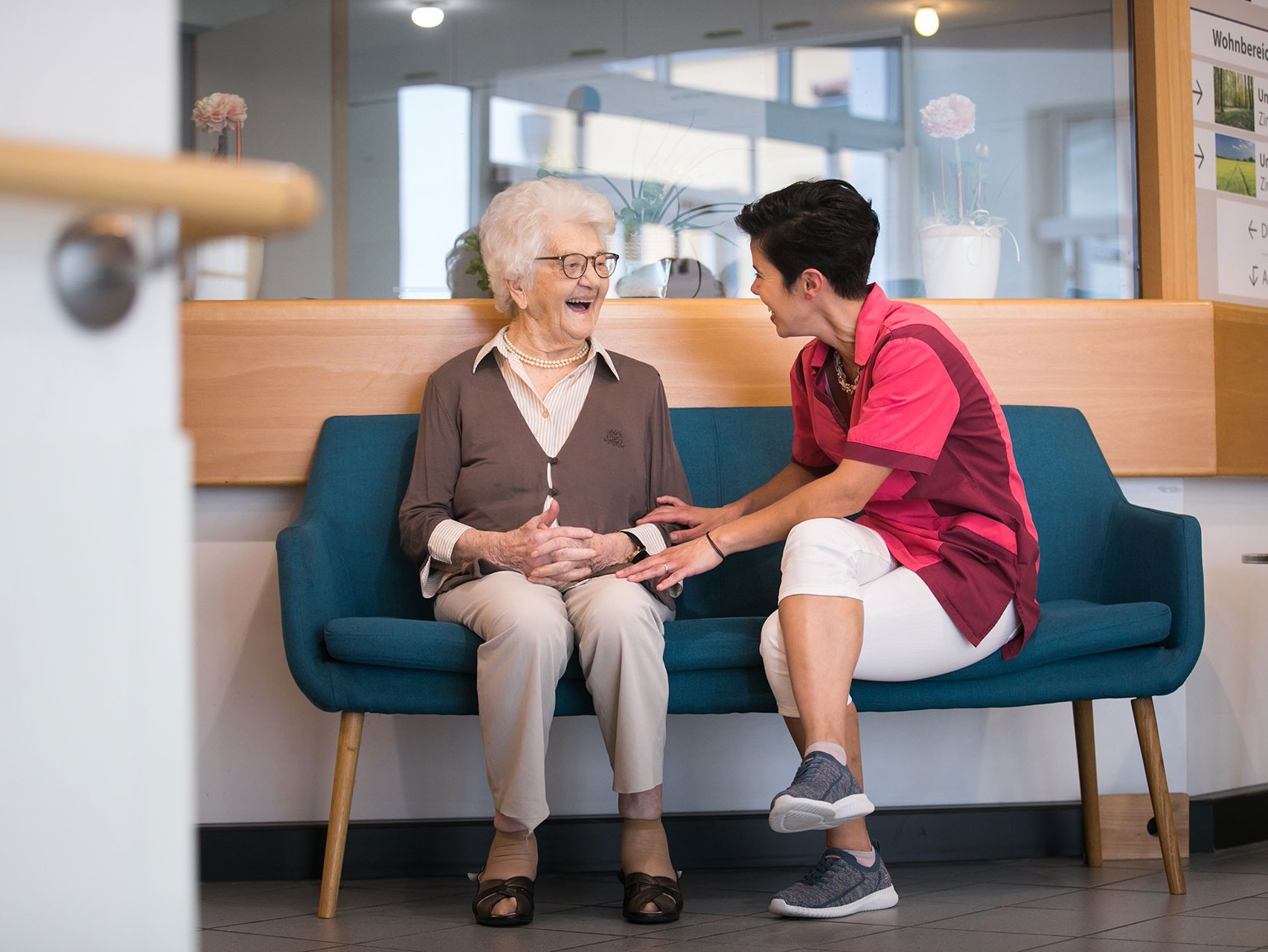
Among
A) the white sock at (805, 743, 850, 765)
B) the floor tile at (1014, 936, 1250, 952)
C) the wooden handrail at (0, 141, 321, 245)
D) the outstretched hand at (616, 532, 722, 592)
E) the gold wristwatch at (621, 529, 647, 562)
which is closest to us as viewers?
the wooden handrail at (0, 141, 321, 245)

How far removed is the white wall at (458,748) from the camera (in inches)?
99.7

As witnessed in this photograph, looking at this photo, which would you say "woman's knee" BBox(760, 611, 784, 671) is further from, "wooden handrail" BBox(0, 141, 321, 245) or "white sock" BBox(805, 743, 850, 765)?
"wooden handrail" BBox(0, 141, 321, 245)

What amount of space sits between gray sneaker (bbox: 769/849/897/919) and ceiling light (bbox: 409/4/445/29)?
4456 millimetres

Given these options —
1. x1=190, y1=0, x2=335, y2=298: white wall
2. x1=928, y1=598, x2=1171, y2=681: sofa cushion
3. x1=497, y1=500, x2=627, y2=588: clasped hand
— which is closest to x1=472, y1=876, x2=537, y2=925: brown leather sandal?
x1=497, y1=500, x2=627, y2=588: clasped hand

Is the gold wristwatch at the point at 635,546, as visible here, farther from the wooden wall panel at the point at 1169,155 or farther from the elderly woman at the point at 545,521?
the wooden wall panel at the point at 1169,155

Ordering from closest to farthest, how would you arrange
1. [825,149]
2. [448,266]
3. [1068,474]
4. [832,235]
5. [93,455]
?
[93,455] → [832,235] → [1068,474] → [448,266] → [825,149]

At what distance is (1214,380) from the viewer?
105 inches

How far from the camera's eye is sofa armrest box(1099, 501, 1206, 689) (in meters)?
2.13

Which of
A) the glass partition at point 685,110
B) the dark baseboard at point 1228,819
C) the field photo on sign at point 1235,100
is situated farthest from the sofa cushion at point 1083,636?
the glass partition at point 685,110

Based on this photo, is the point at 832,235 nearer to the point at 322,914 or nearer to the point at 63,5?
the point at 322,914

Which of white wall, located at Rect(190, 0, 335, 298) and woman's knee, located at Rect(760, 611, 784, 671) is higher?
white wall, located at Rect(190, 0, 335, 298)

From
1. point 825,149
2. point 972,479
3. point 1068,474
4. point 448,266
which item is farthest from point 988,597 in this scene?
point 825,149

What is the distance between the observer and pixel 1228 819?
2654 mm

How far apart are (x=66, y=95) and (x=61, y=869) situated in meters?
Answer: 0.40
